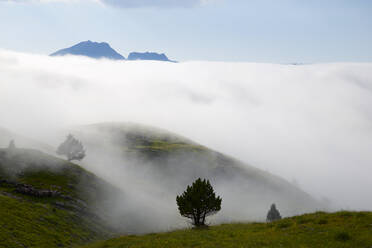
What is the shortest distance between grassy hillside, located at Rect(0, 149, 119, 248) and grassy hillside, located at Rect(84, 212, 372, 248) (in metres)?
31.3

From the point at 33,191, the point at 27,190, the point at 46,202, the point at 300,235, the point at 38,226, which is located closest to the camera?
the point at 300,235

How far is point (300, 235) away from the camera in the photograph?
89.3 feet

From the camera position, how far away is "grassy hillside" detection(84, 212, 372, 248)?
24.4 metres

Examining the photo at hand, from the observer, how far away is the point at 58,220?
243ft

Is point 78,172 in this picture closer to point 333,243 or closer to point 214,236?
point 214,236

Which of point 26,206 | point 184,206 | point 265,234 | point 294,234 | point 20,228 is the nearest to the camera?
point 294,234

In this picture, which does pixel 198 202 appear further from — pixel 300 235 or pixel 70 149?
pixel 70 149

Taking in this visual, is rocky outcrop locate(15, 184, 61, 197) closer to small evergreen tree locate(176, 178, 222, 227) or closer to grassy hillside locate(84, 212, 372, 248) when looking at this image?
small evergreen tree locate(176, 178, 222, 227)

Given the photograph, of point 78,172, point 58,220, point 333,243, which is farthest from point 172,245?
point 78,172

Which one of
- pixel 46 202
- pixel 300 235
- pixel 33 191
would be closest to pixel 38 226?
pixel 46 202

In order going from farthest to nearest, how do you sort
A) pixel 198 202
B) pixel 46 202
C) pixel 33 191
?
pixel 33 191, pixel 46 202, pixel 198 202

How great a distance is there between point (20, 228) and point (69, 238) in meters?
12.9

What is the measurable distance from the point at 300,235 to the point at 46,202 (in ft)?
260

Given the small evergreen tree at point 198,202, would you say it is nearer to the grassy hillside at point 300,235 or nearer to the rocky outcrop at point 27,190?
the grassy hillside at point 300,235
